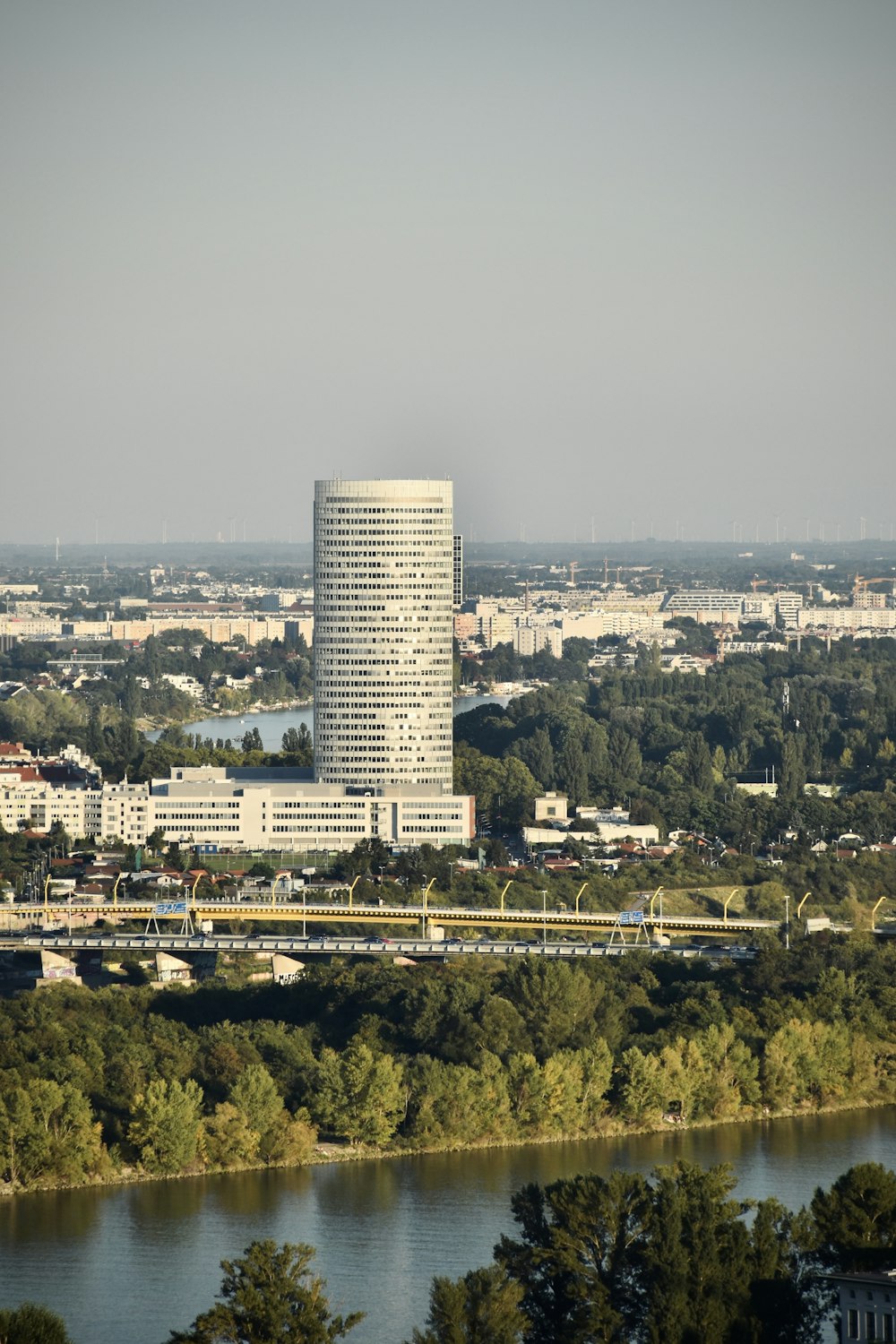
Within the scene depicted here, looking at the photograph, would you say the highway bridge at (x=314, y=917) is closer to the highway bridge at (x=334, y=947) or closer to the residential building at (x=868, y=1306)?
the highway bridge at (x=334, y=947)

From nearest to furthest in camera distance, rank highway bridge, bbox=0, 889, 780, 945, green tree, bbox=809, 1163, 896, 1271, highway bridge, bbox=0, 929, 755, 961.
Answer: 1. green tree, bbox=809, 1163, 896, 1271
2. highway bridge, bbox=0, 929, 755, 961
3. highway bridge, bbox=0, 889, 780, 945

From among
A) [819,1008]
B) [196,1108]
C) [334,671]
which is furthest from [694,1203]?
[334,671]

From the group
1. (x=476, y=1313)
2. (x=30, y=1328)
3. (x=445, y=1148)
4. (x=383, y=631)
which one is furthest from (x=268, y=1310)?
(x=383, y=631)

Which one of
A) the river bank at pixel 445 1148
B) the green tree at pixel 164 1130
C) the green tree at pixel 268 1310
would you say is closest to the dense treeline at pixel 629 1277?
the green tree at pixel 268 1310

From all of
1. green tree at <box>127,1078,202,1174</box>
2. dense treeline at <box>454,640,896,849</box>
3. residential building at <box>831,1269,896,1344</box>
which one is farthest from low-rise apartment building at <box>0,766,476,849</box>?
residential building at <box>831,1269,896,1344</box>

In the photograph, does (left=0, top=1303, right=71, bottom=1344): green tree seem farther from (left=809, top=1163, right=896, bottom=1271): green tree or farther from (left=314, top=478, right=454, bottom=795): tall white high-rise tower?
(left=314, top=478, right=454, bottom=795): tall white high-rise tower

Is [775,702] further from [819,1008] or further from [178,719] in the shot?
[819,1008]
